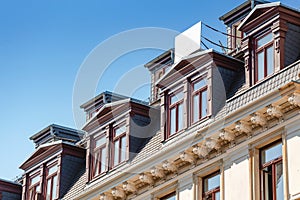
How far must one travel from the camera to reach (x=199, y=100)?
1606 inches

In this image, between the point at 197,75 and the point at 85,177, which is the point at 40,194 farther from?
the point at 197,75

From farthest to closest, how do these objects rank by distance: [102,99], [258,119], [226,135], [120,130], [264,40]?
[102,99] → [120,130] → [264,40] → [226,135] → [258,119]

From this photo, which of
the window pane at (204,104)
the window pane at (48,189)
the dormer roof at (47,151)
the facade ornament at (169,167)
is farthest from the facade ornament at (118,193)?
the window pane at (48,189)

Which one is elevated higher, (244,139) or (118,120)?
(118,120)

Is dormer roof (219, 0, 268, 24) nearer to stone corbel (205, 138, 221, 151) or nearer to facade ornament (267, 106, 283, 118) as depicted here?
stone corbel (205, 138, 221, 151)

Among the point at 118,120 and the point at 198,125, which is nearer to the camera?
the point at 198,125

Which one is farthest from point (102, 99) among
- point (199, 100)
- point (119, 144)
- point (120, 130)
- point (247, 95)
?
point (247, 95)

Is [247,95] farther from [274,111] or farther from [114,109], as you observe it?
[114,109]

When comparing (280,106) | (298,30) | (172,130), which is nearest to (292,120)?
(280,106)

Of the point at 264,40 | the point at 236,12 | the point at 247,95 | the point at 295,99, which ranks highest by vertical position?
the point at 236,12

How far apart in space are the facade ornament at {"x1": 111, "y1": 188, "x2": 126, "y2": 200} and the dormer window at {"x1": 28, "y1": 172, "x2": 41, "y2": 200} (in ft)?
27.1

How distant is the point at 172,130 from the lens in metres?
42.0

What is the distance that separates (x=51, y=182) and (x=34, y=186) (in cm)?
168

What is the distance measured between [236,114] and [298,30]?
4163 millimetres
